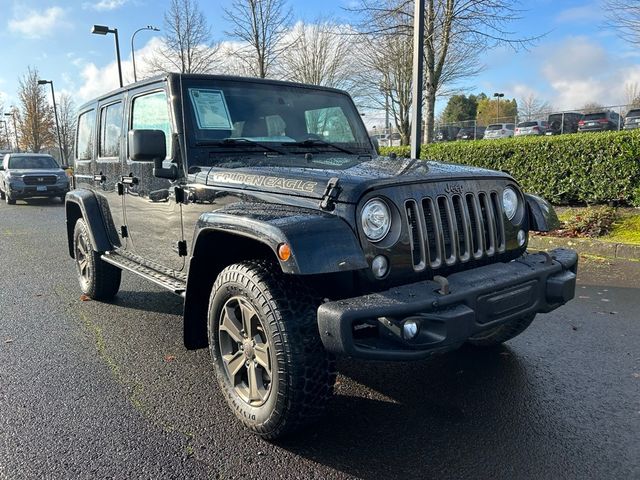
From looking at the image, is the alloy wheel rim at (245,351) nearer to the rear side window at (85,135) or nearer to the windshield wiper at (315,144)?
the windshield wiper at (315,144)

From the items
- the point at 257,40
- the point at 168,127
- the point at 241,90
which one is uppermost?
the point at 257,40

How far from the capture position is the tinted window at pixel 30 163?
17.2 meters

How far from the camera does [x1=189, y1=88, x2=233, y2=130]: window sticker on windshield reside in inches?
138

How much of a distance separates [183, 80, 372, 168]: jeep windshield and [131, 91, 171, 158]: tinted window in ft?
0.62

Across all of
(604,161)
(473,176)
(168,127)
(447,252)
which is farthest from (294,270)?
(604,161)

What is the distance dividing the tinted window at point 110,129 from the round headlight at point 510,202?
10.4 ft

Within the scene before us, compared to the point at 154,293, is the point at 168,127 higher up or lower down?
higher up

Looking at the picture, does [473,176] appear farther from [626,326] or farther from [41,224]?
[41,224]

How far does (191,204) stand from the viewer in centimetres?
336

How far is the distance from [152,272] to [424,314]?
7.98 ft

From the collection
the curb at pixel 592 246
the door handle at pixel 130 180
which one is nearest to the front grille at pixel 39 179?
the door handle at pixel 130 180

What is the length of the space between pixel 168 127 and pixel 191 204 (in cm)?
60

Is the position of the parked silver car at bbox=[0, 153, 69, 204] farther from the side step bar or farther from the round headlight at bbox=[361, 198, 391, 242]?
the round headlight at bbox=[361, 198, 391, 242]

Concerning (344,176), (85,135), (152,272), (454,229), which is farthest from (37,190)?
(454,229)
